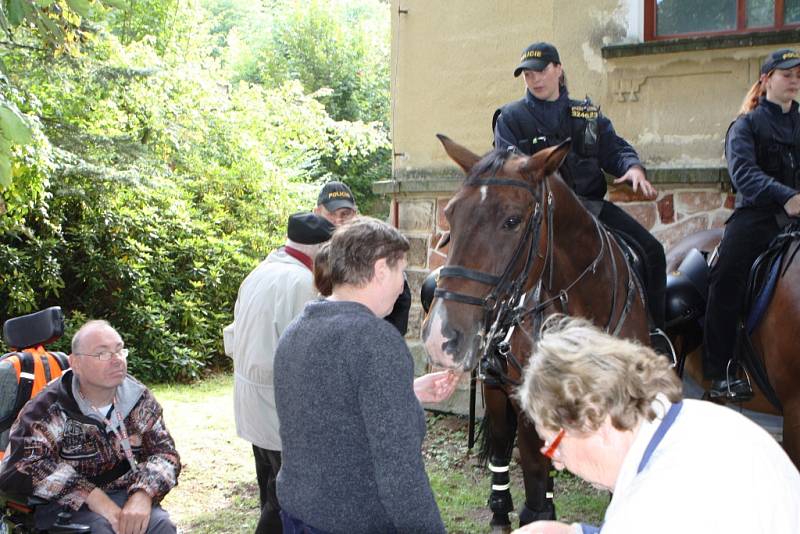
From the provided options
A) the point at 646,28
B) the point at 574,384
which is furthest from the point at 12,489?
the point at 646,28

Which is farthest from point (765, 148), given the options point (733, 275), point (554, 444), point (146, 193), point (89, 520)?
point (146, 193)

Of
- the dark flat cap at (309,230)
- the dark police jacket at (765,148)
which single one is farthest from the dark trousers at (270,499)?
the dark police jacket at (765,148)

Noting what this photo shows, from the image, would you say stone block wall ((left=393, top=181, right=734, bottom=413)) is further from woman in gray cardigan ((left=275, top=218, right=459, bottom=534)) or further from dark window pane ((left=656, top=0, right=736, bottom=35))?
woman in gray cardigan ((left=275, top=218, right=459, bottom=534))

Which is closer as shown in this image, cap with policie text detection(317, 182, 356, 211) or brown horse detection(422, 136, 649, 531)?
brown horse detection(422, 136, 649, 531)

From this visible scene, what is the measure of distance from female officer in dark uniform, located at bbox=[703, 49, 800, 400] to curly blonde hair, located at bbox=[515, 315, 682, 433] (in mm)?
2982

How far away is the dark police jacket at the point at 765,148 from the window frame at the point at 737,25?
211 centimetres

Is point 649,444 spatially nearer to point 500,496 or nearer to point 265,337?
point 265,337

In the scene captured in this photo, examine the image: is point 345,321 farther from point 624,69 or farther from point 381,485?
point 624,69

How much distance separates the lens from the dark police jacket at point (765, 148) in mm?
4691

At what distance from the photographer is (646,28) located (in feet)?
23.2

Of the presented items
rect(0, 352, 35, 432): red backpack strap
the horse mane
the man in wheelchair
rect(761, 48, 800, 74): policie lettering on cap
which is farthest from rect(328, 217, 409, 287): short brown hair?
rect(761, 48, 800, 74): policie lettering on cap

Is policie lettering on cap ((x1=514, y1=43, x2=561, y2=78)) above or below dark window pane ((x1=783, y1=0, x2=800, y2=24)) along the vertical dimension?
below

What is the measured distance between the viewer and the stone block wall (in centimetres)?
666

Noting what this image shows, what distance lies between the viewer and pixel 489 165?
3.85 metres
